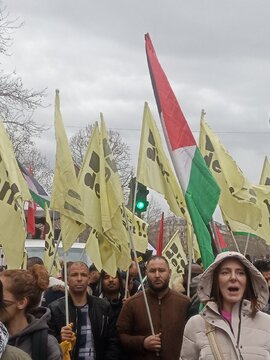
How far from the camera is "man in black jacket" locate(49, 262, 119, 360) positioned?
6.56 meters

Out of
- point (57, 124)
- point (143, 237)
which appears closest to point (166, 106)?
point (57, 124)

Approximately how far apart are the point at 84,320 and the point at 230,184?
10.7 ft

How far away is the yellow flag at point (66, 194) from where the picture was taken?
6.94 m

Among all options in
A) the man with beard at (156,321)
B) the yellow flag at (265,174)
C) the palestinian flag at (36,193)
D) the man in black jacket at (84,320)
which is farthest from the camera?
the palestinian flag at (36,193)

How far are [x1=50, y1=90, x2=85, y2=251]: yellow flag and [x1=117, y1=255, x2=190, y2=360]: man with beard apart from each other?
0.81m

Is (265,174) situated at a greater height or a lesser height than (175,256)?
greater

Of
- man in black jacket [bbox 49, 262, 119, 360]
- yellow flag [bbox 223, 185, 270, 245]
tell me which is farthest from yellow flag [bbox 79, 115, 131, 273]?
yellow flag [bbox 223, 185, 270, 245]

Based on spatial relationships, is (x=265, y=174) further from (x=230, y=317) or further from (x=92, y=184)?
(x=230, y=317)

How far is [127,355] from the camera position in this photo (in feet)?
23.1

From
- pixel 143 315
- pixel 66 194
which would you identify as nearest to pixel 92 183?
pixel 66 194

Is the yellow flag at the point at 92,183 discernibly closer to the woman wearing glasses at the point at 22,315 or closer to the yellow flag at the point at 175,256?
the woman wearing glasses at the point at 22,315

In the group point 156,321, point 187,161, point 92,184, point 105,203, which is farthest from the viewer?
point 92,184

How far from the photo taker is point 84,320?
6.65m

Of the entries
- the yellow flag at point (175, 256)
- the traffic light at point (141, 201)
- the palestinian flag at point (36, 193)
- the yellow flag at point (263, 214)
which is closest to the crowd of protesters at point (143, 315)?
the yellow flag at point (263, 214)
